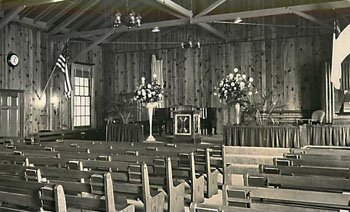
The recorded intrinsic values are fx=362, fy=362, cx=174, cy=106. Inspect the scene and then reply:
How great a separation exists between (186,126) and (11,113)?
511 centimetres

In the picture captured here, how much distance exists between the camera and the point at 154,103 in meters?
9.80

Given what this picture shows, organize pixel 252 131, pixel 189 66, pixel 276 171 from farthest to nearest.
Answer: pixel 189 66, pixel 252 131, pixel 276 171

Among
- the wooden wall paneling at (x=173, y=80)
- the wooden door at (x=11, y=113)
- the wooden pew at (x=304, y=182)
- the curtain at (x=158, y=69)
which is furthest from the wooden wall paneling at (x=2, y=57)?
the wooden pew at (x=304, y=182)

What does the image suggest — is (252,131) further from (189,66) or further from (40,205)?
(40,205)

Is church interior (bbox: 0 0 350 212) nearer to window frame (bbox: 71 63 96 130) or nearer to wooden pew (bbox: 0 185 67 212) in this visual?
window frame (bbox: 71 63 96 130)

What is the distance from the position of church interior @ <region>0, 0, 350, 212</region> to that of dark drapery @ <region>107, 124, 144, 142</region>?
3 centimetres

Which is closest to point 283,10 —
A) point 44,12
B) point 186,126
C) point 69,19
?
point 186,126

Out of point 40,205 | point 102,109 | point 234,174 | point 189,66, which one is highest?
point 189,66

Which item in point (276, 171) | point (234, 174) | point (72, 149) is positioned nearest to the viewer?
point (276, 171)

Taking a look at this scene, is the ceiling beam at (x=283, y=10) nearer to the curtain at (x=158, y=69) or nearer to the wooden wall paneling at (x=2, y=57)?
the curtain at (x=158, y=69)

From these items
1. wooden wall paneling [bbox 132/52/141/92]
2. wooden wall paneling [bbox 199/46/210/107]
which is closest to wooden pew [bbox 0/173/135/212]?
wooden wall paneling [bbox 199/46/210/107]

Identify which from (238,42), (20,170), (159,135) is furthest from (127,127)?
(20,170)

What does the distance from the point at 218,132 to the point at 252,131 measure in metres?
4.26

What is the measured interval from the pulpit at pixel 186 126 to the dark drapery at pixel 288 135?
3.20ft
